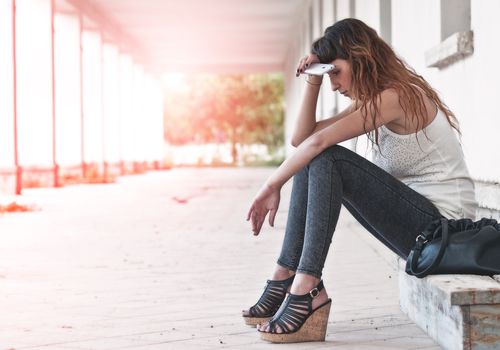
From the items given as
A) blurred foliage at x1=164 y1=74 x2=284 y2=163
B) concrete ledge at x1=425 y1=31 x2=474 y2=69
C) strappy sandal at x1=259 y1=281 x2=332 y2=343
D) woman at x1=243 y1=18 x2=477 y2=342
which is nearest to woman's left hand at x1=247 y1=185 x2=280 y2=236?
woman at x1=243 y1=18 x2=477 y2=342

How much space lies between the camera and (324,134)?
3.14 m

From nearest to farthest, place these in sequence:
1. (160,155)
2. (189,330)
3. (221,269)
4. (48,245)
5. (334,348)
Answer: (334,348) → (189,330) → (221,269) → (48,245) → (160,155)

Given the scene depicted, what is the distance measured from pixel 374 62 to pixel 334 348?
40.9 inches

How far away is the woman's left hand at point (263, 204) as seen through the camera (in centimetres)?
338

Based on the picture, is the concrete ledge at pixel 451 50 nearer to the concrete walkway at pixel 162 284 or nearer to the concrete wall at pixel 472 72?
the concrete wall at pixel 472 72

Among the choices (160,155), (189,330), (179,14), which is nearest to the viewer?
(189,330)

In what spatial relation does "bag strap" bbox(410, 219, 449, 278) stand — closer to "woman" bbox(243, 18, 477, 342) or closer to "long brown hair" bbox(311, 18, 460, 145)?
"woman" bbox(243, 18, 477, 342)

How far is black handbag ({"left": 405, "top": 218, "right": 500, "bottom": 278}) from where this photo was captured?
9.21 ft

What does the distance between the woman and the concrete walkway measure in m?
0.19

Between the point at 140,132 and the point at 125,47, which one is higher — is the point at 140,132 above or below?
below

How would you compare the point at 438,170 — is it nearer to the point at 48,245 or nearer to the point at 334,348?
the point at 334,348

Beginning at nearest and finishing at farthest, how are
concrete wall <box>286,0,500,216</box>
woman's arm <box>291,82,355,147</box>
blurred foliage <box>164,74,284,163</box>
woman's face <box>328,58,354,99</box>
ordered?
1. woman's face <box>328,58,354,99</box>
2. woman's arm <box>291,82,355,147</box>
3. concrete wall <box>286,0,500,216</box>
4. blurred foliage <box>164,74,284,163</box>

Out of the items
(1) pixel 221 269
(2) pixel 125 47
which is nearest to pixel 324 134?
(1) pixel 221 269

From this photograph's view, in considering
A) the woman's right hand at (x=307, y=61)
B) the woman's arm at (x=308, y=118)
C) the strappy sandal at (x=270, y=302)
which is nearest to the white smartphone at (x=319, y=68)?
the woman's right hand at (x=307, y=61)
